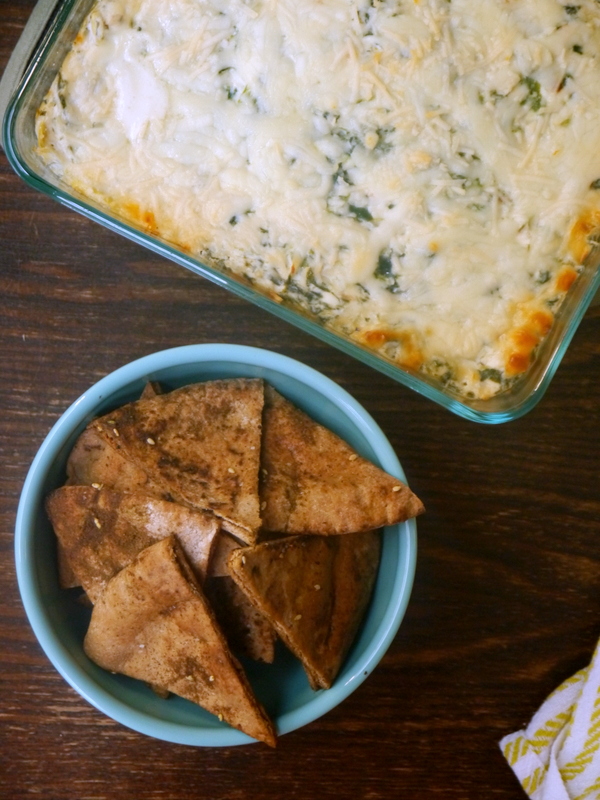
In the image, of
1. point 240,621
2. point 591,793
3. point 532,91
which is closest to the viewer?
point 532,91

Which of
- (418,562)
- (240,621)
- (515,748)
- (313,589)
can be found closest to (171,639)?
(240,621)

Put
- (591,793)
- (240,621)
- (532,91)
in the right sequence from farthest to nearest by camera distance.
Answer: (591,793) → (240,621) → (532,91)

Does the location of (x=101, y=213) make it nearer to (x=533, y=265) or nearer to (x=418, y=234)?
(x=418, y=234)

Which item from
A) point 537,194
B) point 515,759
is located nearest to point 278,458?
point 537,194

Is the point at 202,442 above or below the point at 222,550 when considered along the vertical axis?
above

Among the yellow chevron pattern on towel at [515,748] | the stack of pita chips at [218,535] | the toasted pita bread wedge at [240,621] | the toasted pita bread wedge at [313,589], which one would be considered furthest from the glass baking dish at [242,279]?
the yellow chevron pattern on towel at [515,748]

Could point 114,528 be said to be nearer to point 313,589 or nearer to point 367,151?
point 313,589

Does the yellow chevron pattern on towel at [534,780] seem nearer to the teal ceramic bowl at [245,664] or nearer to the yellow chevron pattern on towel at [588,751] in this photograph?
the yellow chevron pattern on towel at [588,751]
